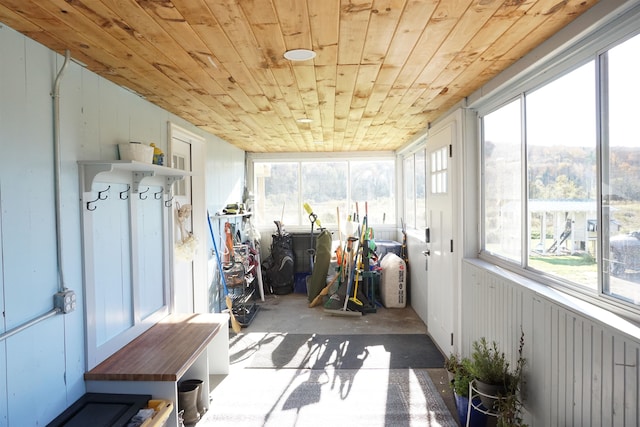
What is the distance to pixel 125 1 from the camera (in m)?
1.43

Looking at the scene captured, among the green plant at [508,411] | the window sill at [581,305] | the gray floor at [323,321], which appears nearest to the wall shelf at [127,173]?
the gray floor at [323,321]

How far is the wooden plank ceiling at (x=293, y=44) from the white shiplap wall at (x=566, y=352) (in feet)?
4.11

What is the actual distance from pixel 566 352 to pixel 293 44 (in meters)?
1.88

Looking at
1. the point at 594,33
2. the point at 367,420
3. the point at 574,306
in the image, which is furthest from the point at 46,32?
the point at 367,420

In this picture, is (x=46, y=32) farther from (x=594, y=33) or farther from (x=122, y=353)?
(x=594, y=33)

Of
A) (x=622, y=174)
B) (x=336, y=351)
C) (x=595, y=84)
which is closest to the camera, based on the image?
(x=622, y=174)

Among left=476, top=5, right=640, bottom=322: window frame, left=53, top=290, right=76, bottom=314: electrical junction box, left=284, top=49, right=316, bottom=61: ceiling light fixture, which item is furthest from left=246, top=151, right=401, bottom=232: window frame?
left=53, top=290, right=76, bottom=314: electrical junction box

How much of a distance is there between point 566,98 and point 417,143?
9.82 feet

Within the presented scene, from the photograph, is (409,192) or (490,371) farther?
(409,192)

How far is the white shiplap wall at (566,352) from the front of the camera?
139 cm

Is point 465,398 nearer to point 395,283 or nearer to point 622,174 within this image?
point 622,174

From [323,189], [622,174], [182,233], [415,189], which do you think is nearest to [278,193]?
[323,189]

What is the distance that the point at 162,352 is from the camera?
7.70ft

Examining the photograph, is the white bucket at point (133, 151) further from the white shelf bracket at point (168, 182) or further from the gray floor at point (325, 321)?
the gray floor at point (325, 321)
